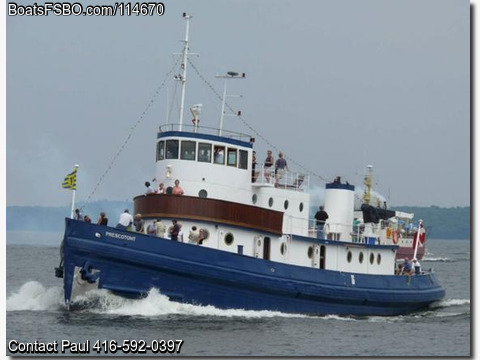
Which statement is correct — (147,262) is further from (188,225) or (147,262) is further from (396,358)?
(396,358)

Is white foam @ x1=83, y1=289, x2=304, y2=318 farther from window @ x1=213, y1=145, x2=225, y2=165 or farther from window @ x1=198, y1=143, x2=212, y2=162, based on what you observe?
window @ x1=213, y1=145, x2=225, y2=165

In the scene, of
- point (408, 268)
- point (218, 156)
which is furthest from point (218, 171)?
point (408, 268)

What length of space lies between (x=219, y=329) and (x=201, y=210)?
4301mm

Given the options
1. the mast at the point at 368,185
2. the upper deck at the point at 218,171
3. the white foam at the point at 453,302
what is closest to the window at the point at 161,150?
the upper deck at the point at 218,171

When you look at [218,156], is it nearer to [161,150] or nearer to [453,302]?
[161,150]

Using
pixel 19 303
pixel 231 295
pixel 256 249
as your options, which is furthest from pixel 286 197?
pixel 19 303

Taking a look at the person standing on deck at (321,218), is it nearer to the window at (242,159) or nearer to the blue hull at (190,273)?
the blue hull at (190,273)

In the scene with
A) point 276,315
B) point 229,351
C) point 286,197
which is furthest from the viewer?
point 286,197

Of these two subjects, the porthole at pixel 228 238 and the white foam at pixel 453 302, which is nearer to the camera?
the porthole at pixel 228 238

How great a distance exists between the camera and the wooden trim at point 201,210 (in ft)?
105

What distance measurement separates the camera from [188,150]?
1314 inches

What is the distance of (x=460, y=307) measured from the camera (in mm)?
42281

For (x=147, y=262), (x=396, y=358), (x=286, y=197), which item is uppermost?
(x=286, y=197)

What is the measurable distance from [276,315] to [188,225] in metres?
3.75
